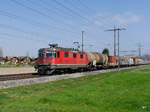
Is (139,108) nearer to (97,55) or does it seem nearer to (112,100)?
(112,100)

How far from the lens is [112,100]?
13625 millimetres

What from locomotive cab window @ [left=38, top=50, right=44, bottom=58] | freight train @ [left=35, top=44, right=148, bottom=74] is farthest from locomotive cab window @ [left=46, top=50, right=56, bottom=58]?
locomotive cab window @ [left=38, top=50, right=44, bottom=58]

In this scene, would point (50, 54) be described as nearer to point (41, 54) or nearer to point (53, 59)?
point (53, 59)

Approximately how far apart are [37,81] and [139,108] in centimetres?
1460

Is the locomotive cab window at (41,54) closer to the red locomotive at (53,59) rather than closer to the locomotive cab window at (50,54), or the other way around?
the red locomotive at (53,59)

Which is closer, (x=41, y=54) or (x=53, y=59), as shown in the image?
(x=53, y=59)

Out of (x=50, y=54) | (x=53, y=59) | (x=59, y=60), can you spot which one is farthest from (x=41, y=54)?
(x=59, y=60)

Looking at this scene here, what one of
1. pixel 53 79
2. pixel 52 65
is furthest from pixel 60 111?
pixel 52 65

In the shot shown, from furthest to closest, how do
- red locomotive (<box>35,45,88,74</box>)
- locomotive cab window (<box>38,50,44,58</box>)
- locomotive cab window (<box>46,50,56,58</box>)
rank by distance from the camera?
locomotive cab window (<box>38,50,44,58</box>) → locomotive cab window (<box>46,50,56,58</box>) → red locomotive (<box>35,45,88,74</box>)

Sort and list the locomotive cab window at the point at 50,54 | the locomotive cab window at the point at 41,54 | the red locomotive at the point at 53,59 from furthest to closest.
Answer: the locomotive cab window at the point at 41,54 < the locomotive cab window at the point at 50,54 < the red locomotive at the point at 53,59

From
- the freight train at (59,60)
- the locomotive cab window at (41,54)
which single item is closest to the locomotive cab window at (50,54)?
the freight train at (59,60)

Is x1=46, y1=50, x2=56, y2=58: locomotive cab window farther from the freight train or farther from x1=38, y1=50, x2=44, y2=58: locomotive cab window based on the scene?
x1=38, y1=50, x2=44, y2=58: locomotive cab window

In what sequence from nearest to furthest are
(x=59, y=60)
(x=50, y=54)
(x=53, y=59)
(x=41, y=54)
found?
(x=53, y=59) < (x=50, y=54) < (x=41, y=54) < (x=59, y=60)

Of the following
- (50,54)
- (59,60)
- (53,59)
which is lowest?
(59,60)
